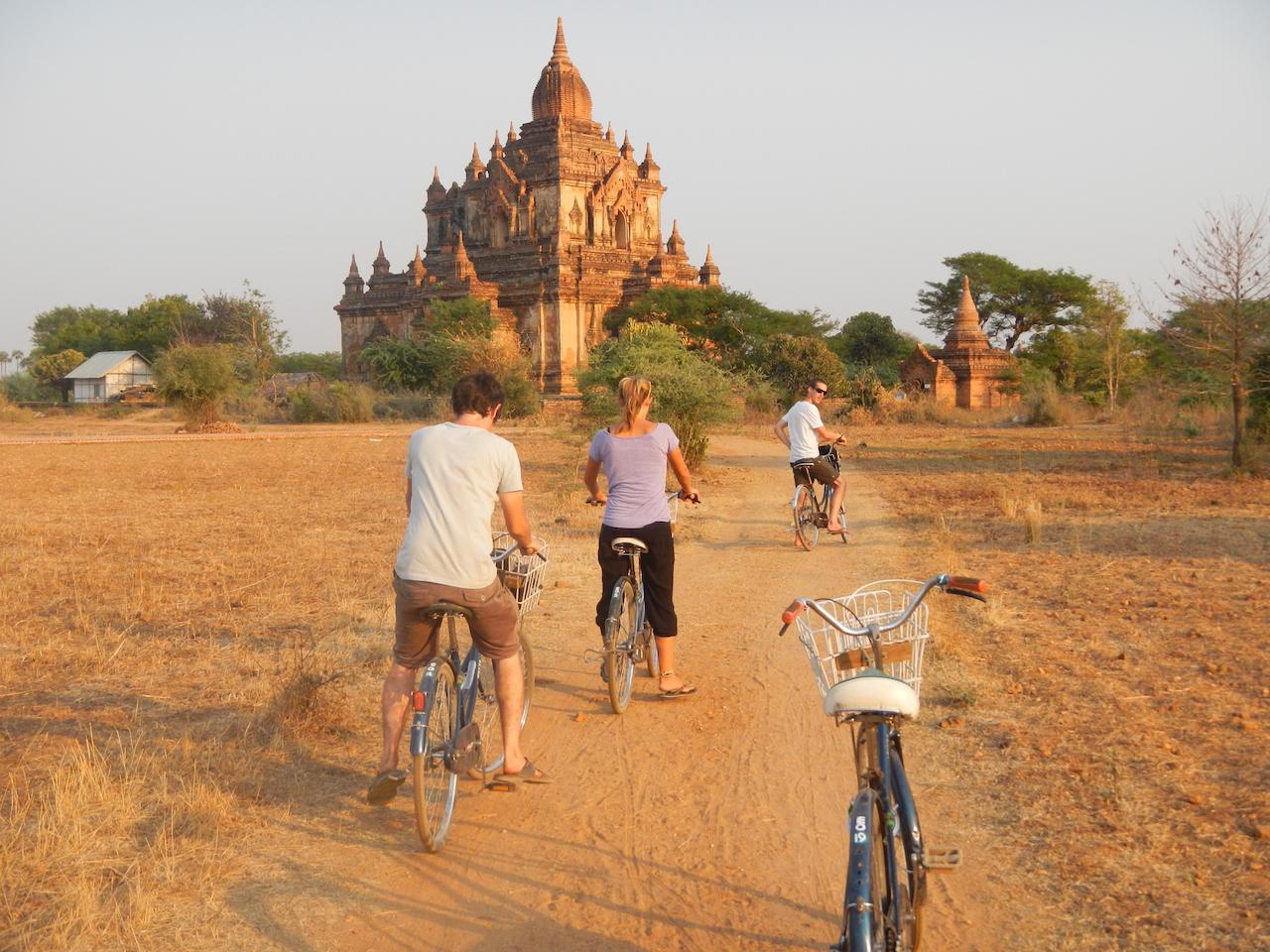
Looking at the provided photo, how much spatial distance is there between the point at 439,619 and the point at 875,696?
192cm

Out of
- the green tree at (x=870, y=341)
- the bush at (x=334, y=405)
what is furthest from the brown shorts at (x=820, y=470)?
the green tree at (x=870, y=341)

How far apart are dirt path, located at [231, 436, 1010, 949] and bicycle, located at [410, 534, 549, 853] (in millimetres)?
160

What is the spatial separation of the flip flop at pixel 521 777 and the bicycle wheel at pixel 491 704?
7 cm

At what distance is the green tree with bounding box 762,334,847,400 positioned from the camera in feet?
120

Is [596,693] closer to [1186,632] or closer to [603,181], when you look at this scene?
[1186,632]

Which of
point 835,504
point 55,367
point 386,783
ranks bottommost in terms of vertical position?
point 386,783

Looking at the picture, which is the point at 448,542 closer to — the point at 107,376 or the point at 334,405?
the point at 334,405

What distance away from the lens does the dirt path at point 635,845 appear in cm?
388

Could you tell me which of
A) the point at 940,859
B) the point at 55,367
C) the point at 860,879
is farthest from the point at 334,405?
the point at 860,879

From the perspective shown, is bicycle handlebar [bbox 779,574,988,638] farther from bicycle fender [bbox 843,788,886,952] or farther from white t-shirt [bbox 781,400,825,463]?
white t-shirt [bbox 781,400,825,463]

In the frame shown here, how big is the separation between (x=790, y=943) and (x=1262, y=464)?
1665cm

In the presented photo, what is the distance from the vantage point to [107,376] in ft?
197

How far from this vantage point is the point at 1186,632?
7.70 metres

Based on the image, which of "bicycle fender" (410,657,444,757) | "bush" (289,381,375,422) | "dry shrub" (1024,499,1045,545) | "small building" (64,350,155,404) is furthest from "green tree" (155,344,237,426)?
"bicycle fender" (410,657,444,757)
